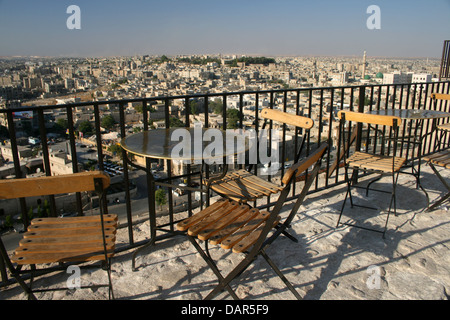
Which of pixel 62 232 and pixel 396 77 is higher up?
pixel 62 232

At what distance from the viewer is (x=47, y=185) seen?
4.20 feet

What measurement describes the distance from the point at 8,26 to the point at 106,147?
62022 millimetres

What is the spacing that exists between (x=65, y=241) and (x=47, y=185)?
515 mm

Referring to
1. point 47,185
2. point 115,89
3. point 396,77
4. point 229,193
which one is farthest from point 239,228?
point 396,77

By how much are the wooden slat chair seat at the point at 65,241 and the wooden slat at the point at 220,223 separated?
0.46 metres

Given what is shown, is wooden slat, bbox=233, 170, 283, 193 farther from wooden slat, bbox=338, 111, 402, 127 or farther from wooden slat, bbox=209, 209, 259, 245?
wooden slat, bbox=338, 111, 402, 127

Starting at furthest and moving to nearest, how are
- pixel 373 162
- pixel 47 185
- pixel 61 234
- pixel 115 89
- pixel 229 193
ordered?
pixel 115 89 → pixel 373 162 → pixel 229 193 → pixel 61 234 → pixel 47 185

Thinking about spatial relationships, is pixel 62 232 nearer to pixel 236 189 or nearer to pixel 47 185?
pixel 47 185

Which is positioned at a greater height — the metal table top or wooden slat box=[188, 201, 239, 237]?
the metal table top

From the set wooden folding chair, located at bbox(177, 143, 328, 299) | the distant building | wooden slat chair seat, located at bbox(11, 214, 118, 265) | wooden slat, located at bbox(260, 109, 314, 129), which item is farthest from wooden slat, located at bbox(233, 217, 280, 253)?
the distant building

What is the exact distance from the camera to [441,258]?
2.42m

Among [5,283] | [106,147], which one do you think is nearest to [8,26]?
[106,147]

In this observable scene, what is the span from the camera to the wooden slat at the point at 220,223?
1776mm

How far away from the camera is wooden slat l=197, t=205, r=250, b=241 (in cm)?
178
